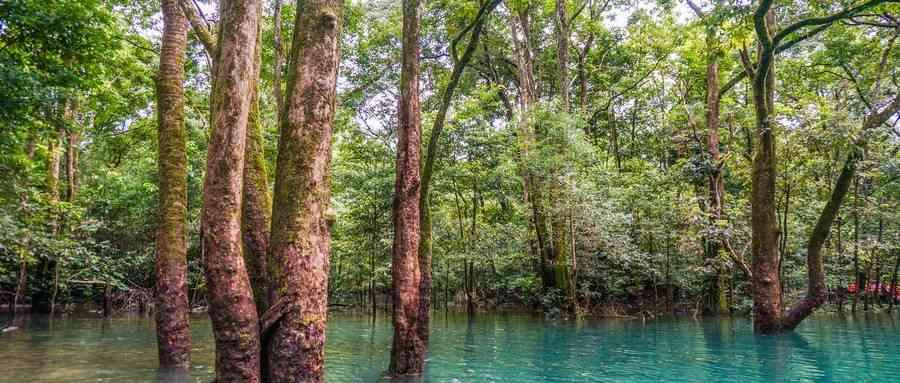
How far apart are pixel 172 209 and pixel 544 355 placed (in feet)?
24.7

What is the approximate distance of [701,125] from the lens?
2309cm

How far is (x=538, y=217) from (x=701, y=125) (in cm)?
816

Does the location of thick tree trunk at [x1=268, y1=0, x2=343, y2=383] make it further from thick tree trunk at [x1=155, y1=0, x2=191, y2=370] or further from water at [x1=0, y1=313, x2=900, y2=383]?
thick tree trunk at [x1=155, y1=0, x2=191, y2=370]

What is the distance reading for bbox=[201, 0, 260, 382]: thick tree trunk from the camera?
4.64m

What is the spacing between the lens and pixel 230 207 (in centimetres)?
483

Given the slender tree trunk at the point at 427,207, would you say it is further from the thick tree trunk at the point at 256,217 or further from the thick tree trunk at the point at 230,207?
the thick tree trunk at the point at 230,207

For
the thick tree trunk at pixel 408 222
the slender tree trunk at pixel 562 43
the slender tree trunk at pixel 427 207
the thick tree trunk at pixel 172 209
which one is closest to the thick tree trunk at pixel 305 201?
the thick tree trunk at pixel 408 222

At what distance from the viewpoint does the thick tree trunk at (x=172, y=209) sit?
26.2 ft

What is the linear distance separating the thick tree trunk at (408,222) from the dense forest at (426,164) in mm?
33

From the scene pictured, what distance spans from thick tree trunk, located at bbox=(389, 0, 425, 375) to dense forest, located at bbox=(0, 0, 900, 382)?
33 mm

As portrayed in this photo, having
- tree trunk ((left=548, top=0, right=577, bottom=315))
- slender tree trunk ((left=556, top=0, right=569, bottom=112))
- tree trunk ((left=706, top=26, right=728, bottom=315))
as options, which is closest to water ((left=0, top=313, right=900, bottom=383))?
tree trunk ((left=706, top=26, right=728, bottom=315))

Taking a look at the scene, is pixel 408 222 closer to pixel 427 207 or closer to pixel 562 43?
pixel 427 207

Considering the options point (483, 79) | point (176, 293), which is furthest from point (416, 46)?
point (483, 79)

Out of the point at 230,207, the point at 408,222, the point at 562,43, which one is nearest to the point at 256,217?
the point at 230,207
